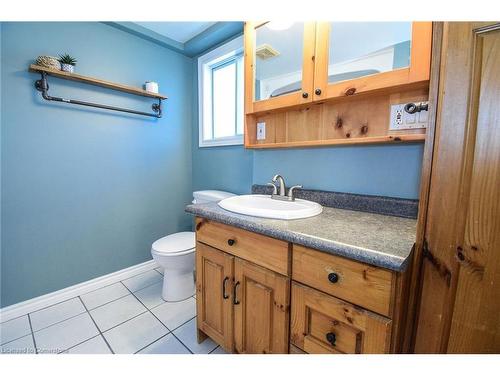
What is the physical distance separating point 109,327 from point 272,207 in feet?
4.27

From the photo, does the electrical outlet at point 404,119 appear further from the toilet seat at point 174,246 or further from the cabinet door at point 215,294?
the toilet seat at point 174,246

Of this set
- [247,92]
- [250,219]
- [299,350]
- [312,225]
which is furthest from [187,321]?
[247,92]

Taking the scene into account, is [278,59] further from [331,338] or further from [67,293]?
[67,293]

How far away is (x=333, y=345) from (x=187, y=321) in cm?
106

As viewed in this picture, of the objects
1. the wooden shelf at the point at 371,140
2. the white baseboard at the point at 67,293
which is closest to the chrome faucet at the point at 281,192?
the wooden shelf at the point at 371,140

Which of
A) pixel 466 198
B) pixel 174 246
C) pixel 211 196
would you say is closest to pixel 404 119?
pixel 466 198

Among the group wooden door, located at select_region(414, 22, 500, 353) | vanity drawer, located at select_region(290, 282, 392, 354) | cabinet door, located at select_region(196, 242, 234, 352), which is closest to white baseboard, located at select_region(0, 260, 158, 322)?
cabinet door, located at select_region(196, 242, 234, 352)

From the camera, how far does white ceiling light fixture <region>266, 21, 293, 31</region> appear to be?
118 cm

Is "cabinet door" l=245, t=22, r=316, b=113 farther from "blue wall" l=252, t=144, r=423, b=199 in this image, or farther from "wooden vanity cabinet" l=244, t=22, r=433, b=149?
"blue wall" l=252, t=144, r=423, b=199

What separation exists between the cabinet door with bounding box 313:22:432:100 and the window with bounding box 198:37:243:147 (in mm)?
914

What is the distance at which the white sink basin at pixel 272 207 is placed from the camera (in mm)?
887

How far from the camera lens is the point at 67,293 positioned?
160 centimetres

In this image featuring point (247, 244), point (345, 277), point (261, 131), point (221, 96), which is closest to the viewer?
point (345, 277)

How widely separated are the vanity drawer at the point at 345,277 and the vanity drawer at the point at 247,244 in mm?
49
